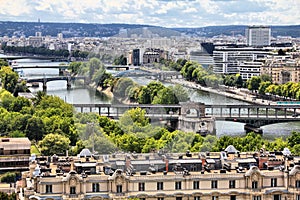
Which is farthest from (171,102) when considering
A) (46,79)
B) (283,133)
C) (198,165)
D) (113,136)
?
(46,79)

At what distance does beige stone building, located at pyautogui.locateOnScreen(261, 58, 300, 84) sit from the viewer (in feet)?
258

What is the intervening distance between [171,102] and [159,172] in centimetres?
2369

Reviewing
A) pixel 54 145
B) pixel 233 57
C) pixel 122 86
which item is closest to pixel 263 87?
pixel 233 57

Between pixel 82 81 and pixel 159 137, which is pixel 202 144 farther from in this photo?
pixel 82 81

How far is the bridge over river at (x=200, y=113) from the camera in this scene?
40312 millimetres

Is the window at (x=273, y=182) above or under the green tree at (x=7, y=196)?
above

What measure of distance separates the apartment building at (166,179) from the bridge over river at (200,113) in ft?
60.0

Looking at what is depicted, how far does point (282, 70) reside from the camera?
8038 cm

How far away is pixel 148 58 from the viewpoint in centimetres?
4166

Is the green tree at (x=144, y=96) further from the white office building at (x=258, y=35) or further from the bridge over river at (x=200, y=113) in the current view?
the white office building at (x=258, y=35)

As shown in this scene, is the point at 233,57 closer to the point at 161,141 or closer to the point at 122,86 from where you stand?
the point at 122,86

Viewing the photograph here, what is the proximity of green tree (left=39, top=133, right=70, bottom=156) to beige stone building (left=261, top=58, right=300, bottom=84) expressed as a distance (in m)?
47.3

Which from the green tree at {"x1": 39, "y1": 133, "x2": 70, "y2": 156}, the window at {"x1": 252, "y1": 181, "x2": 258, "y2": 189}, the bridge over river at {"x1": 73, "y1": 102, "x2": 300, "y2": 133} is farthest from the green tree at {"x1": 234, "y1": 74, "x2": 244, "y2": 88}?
the window at {"x1": 252, "y1": 181, "x2": 258, "y2": 189}

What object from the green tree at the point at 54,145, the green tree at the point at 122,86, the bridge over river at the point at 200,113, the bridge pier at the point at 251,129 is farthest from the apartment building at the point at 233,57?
the green tree at the point at 54,145
